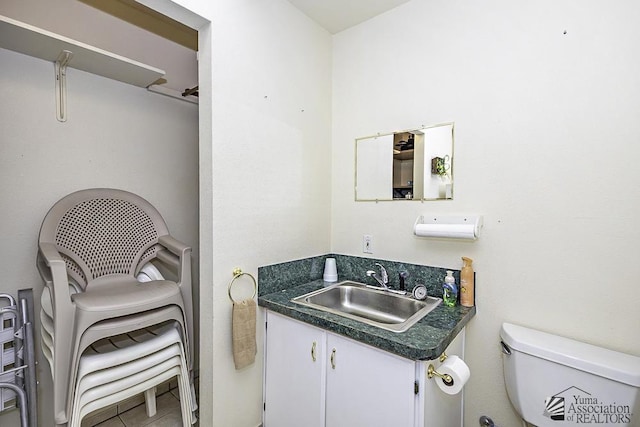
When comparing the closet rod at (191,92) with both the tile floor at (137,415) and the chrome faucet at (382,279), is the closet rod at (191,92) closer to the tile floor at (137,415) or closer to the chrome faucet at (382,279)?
the chrome faucet at (382,279)

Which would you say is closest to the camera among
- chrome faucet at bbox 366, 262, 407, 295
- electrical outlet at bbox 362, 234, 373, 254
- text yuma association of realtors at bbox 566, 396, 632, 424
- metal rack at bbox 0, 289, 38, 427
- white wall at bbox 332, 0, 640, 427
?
text yuma association of realtors at bbox 566, 396, 632, 424

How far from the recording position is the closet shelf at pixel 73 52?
1.23 metres

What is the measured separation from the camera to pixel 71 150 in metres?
1.59

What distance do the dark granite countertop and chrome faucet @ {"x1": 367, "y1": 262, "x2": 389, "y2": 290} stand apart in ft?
1.13

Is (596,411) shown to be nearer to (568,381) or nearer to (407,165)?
(568,381)

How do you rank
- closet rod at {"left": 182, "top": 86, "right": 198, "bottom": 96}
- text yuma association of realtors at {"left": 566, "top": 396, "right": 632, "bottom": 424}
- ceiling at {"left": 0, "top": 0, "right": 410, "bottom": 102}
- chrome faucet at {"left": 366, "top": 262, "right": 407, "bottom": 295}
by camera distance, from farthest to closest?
closet rod at {"left": 182, "top": 86, "right": 198, "bottom": 96}, chrome faucet at {"left": 366, "top": 262, "right": 407, "bottom": 295}, ceiling at {"left": 0, "top": 0, "right": 410, "bottom": 102}, text yuma association of realtors at {"left": 566, "top": 396, "right": 632, "bottom": 424}

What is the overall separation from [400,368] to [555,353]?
0.64 meters

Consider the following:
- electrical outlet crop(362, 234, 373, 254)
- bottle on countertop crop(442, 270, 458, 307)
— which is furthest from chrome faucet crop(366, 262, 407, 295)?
bottle on countertop crop(442, 270, 458, 307)

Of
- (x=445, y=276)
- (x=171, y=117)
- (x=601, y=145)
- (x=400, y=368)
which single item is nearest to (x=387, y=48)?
(x=601, y=145)

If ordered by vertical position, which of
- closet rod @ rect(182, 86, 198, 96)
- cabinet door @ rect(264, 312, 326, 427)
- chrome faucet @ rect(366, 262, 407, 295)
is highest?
closet rod @ rect(182, 86, 198, 96)

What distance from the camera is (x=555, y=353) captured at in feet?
3.65

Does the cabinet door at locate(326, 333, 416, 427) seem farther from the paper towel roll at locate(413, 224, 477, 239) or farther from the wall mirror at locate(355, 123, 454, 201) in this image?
the wall mirror at locate(355, 123, 454, 201)

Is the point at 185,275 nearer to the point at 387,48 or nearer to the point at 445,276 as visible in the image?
the point at 445,276

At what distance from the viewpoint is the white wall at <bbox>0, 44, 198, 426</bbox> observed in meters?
1.41
